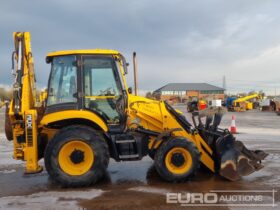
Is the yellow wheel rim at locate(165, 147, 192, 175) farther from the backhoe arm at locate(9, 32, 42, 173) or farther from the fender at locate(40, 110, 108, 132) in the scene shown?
the backhoe arm at locate(9, 32, 42, 173)

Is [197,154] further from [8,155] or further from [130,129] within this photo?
[8,155]

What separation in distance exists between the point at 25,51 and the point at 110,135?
2392 millimetres

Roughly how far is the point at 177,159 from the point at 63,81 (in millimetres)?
2685

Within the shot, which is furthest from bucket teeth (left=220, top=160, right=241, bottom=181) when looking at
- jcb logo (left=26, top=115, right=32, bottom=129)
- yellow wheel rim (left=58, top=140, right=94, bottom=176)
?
jcb logo (left=26, top=115, right=32, bottom=129)

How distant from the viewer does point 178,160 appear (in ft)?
21.1

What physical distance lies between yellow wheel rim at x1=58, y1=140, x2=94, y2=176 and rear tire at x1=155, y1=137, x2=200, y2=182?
1.31 meters

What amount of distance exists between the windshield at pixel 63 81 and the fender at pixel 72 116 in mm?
259

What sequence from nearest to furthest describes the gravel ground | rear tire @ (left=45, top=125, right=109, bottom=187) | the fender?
1. the gravel ground
2. rear tire @ (left=45, top=125, right=109, bottom=187)
3. the fender

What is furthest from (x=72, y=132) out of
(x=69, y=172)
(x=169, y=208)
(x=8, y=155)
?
(x=8, y=155)

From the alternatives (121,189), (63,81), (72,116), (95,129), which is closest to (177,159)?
(121,189)

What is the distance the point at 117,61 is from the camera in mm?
6641

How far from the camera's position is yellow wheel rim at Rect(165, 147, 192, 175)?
644 cm

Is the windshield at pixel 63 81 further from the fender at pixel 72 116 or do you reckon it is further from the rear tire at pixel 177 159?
the rear tire at pixel 177 159

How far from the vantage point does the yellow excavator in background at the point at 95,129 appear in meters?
6.25
